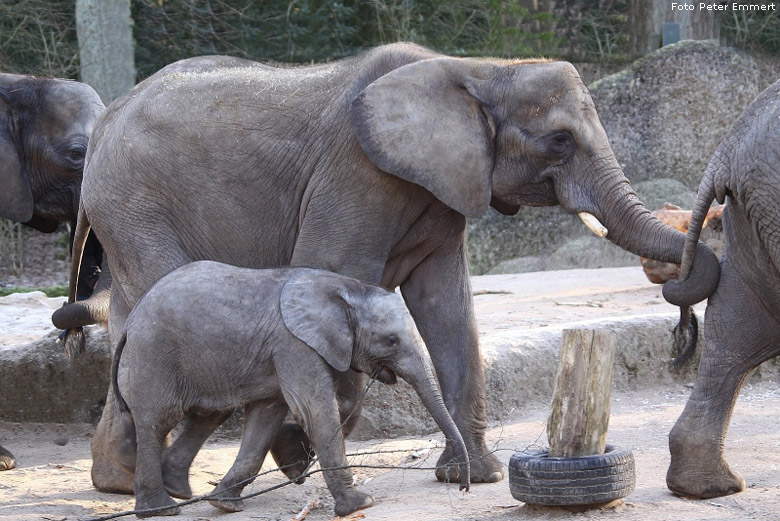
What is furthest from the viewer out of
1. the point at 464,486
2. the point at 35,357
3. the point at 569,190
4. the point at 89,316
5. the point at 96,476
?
the point at 35,357

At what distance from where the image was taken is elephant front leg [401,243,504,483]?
6.06 m

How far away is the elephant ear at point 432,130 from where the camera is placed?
5562mm

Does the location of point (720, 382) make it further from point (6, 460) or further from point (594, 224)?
point (6, 460)

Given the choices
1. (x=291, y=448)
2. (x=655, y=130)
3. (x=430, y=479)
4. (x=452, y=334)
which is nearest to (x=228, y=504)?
(x=291, y=448)

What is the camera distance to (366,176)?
5.66 meters

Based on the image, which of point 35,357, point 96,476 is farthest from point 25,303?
point 96,476

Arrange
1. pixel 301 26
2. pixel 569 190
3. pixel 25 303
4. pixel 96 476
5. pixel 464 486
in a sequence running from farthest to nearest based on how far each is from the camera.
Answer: pixel 301 26, pixel 25 303, pixel 96 476, pixel 569 190, pixel 464 486

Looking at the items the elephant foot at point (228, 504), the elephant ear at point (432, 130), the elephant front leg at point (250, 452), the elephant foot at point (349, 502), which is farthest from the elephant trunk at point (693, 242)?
the elephant foot at point (228, 504)

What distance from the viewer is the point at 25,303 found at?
30.7ft

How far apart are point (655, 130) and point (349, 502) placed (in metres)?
11.1

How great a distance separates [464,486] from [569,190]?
4.71 ft

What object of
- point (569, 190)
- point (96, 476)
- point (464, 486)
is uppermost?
point (569, 190)

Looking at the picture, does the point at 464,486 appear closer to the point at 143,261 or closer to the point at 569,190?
the point at 569,190

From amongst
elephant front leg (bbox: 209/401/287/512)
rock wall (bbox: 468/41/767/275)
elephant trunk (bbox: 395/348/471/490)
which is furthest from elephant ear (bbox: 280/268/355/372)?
rock wall (bbox: 468/41/767/275)
